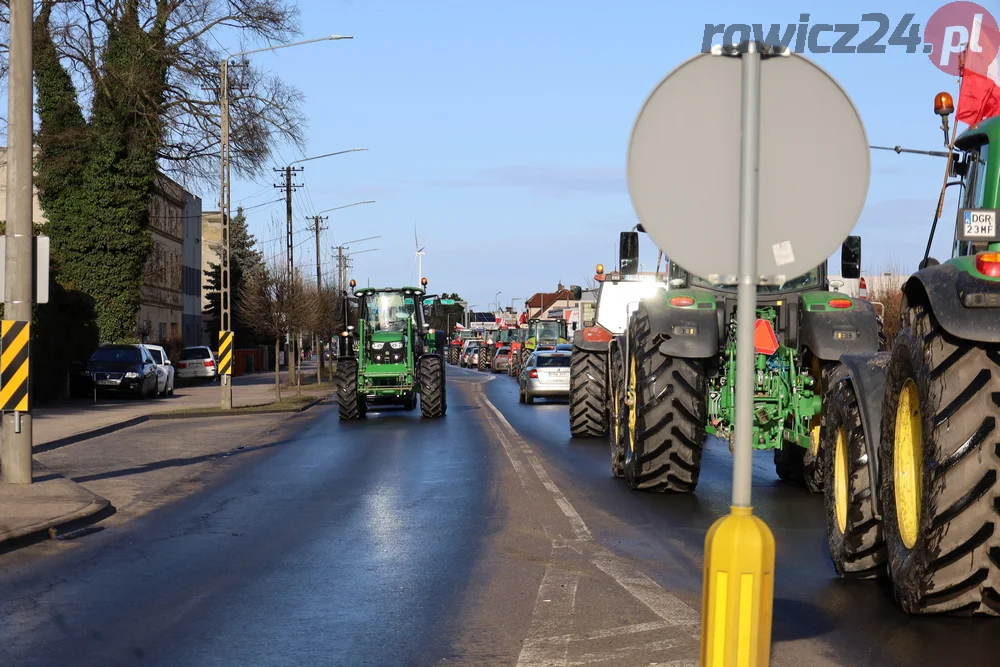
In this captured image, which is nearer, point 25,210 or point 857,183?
point 857,183

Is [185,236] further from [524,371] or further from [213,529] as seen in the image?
[213,529]

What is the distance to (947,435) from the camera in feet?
20.2


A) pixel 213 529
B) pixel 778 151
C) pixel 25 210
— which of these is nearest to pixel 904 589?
pixel 778 151

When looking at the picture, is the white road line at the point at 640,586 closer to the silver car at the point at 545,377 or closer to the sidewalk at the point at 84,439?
the sidewalk at the point at 84,439

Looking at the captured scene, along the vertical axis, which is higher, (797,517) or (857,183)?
(857,183)

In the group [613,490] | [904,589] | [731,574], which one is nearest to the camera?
[731,574]

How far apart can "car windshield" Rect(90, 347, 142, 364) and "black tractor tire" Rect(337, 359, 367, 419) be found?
1320 cm

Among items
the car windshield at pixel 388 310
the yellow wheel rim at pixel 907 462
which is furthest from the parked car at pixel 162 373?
the yellow wheel rim at pixel 907 462

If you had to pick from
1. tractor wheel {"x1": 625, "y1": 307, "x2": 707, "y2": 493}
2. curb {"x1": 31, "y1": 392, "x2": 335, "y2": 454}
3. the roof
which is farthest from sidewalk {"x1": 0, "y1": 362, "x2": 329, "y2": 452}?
the roof

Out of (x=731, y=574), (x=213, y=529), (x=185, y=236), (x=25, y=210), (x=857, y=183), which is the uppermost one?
(x=185, y=236)

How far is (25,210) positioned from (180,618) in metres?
7.94

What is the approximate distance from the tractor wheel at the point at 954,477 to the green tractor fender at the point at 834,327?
16.0 ft

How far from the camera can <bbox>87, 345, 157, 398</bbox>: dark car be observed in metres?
36.8

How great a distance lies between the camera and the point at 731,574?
4.36 m
